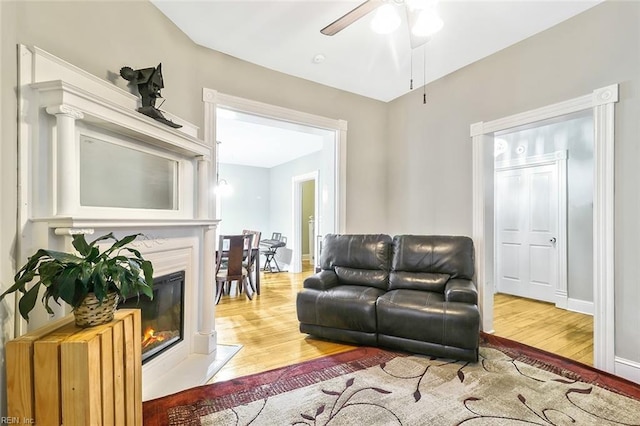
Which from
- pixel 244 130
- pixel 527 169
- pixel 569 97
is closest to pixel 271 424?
pixel 569 97

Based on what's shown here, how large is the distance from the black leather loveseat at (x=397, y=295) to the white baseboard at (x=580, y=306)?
2.12 metres

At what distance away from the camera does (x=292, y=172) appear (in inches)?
285

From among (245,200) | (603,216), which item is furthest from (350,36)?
(245,200)

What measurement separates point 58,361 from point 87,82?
1.52 meters

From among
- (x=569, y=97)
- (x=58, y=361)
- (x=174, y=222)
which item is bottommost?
(x=58, y=361)

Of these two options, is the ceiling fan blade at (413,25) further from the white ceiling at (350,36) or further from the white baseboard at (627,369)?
the white baseboard at (627,369)

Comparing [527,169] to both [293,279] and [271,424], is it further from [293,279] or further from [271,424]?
[271,424]

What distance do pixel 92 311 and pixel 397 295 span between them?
2309 millimetres

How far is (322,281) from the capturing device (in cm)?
314

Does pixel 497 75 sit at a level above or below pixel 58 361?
above

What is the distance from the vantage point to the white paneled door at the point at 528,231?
169 inches

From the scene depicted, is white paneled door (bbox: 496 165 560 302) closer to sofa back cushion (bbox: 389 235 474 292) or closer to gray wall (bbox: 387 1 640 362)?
gray wall (bbox: 387 1 640 362)

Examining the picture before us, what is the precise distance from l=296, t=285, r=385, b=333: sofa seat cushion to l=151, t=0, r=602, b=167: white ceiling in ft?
6.63

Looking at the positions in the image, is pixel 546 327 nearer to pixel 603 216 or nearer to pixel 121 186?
pixel 603 216
